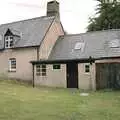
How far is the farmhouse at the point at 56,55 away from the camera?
3334cm

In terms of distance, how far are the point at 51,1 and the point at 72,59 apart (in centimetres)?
1204

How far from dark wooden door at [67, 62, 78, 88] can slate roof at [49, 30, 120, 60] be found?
1054 millimetres

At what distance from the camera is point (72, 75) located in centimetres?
3544

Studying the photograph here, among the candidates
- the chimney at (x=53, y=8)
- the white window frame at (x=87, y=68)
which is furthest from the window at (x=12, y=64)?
the white window frame at (x=87, y=68)

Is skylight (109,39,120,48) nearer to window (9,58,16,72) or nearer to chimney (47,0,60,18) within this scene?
chimney (47,0,60,18)

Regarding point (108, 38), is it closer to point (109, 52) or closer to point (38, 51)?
point (109, 52)

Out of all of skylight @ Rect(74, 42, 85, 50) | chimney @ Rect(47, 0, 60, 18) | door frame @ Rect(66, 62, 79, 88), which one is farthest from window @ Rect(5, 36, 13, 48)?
door frame @ Rect(66, 62, 79, 88)

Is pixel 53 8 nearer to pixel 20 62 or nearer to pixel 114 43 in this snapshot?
pixel 20 62

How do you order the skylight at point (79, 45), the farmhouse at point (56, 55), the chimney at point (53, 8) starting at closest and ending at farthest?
the farmhouse at point (56, 55) < the skylight at point (79, 45) < the chimney at point (53, 8)

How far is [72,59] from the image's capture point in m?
35.0

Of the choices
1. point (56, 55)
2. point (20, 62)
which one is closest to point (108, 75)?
point (56, 55)

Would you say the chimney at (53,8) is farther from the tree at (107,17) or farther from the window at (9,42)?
the tree at (107,17)

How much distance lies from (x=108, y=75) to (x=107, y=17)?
77.3ft

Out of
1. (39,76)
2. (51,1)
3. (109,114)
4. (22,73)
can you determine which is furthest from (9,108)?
(51,1)
